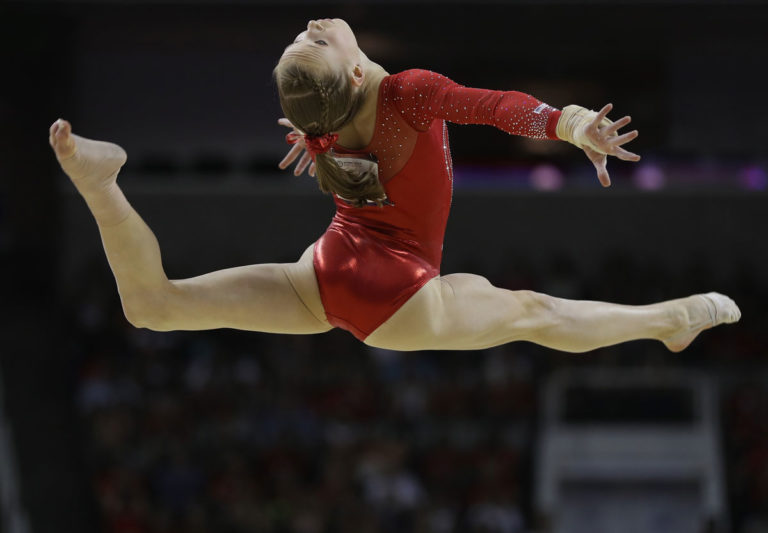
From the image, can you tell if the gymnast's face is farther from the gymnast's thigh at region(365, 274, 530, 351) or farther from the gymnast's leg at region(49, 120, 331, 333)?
the gymnast's thigh at region(365, 274, 530, 351)

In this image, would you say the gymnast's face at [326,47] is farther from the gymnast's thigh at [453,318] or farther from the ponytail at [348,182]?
the gymnast's thigh at [453,318]

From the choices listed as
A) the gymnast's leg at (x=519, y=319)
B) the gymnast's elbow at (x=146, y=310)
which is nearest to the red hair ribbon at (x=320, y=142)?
Answer: the gymnast's leg at (x=519, y=319)

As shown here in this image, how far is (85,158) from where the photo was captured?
10.7 ft

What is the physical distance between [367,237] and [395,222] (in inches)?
4.1

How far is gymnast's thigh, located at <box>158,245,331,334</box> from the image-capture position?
Answer: 3557mm

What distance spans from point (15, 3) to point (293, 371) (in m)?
4.09

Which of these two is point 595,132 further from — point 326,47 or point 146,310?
point 146,310

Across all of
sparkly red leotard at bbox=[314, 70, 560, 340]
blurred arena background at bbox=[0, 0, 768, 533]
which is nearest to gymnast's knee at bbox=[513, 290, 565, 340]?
sparkly red leotard at bbox=[314, 70, 560, 340]

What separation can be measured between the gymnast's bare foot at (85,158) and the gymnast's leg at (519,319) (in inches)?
39.0

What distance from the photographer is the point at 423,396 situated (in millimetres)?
10148

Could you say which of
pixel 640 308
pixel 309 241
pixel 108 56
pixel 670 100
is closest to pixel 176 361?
pixel 309 241

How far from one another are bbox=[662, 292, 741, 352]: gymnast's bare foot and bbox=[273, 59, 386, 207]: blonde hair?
4.14 ft

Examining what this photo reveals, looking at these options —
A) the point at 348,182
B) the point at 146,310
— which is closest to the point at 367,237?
the point at 348,182

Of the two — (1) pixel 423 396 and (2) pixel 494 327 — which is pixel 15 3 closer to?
(1) pixel 423 396
